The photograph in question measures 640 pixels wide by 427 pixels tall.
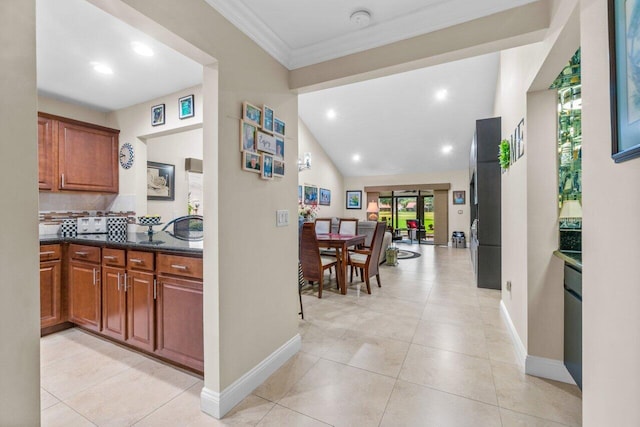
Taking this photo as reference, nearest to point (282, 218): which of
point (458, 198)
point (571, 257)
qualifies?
point (571, 257)

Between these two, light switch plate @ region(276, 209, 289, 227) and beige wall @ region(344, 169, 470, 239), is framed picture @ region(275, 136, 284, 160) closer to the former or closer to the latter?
light switch plate @ region(276, 209, 289, 227)

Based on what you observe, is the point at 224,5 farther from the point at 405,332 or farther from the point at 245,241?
the point at 405,332

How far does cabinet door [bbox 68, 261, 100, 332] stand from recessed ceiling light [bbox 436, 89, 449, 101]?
668cm

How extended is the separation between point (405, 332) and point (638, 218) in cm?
221

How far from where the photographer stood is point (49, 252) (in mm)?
2529

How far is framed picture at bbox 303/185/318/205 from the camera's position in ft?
25.1

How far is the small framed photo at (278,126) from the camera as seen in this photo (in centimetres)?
199

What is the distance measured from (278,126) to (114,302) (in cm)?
200

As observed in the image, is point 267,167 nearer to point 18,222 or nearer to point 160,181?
point 18,222

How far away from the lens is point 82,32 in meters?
1.94

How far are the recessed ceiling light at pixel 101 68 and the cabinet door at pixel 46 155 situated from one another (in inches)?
37.2

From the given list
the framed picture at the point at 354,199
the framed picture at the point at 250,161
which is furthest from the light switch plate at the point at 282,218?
the framed picture at the point at 354,199

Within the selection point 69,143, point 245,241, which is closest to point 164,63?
point 69,143

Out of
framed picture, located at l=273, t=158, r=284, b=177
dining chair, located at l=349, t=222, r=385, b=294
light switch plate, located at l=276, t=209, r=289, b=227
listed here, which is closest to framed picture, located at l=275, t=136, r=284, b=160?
framed picture, located at l=273, t=158, r=284, b=177
